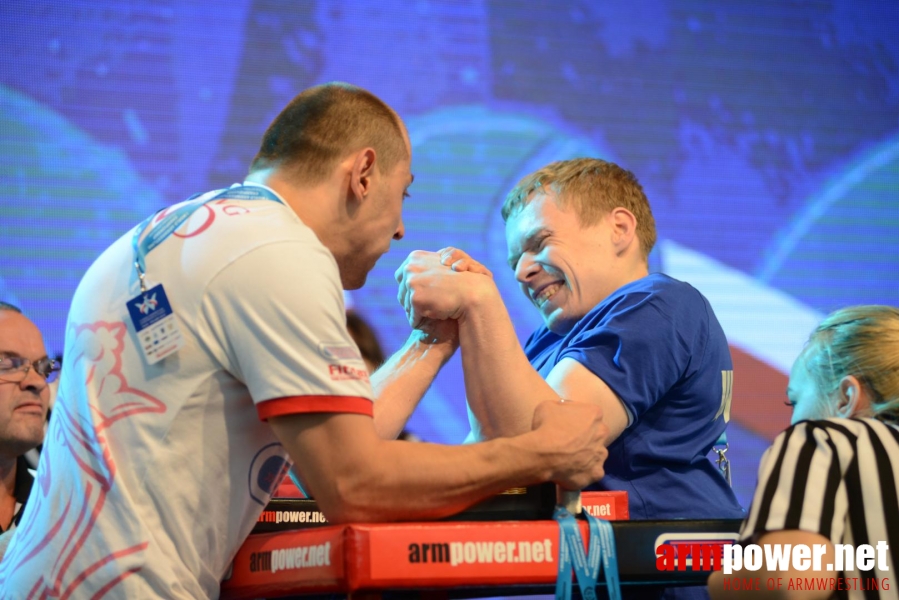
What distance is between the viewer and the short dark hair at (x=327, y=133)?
1.82 meters

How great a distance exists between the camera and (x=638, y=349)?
6.89 ft

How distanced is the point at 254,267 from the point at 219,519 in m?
0.43

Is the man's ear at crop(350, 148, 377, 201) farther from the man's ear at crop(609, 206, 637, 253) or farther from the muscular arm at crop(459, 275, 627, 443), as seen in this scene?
the man's ear at crop(609, 206, 637, 253)

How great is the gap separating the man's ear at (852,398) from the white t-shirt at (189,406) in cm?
100

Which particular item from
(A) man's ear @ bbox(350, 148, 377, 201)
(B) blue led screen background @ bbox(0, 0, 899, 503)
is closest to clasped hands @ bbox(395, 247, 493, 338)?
(A) man's ear @ bbox(350, 148, 377, 201)

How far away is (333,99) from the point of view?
1890mm

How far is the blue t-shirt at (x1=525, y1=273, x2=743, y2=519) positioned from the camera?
6.79ft

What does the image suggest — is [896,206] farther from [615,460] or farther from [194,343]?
[194,343]

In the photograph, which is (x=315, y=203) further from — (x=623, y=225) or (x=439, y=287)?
(x=623, y=225)

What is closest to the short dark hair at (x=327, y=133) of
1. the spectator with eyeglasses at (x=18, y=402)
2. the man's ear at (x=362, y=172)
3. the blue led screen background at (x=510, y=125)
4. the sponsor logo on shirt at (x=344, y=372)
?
the man's ear at (x=362, y=172)

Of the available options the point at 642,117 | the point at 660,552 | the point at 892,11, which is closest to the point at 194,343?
the point at 660,552

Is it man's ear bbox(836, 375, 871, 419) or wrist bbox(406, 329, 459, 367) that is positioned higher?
wrist bbox(406, 329, 459, 367)

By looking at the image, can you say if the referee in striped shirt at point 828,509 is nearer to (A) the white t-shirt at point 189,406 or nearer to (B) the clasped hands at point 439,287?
(A) the white t-shirt at point 189,406

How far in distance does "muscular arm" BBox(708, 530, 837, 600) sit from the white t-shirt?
668 mm
